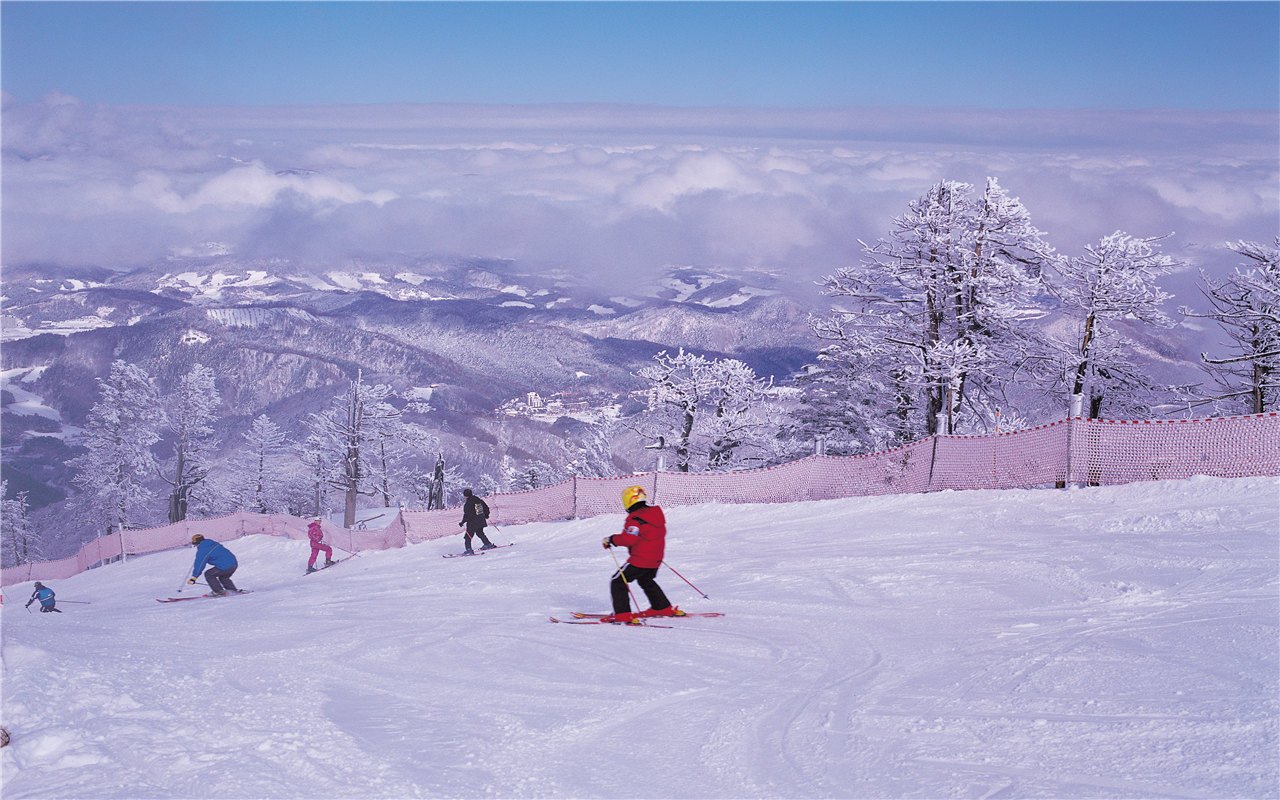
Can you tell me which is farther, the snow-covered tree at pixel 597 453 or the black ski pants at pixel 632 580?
the snow-covered tree at pixel 597 453

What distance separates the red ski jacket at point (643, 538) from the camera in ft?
39.9

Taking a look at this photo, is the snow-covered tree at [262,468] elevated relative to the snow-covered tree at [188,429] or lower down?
lower down

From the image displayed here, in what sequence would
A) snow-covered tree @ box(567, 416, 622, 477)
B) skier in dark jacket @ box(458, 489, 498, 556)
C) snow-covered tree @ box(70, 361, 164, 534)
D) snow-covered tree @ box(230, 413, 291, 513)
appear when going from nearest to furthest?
skier in dark jacket @ box(458, 489, 498, 556) < snow-covered tree @ box(70, 361, 164, 534) < snow-covered tree @ box(567, 416, 622, 477) < snow-covered tree @ box(230, 413, 291, 513)

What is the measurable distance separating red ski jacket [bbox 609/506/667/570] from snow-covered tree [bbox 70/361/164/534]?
55.0 m

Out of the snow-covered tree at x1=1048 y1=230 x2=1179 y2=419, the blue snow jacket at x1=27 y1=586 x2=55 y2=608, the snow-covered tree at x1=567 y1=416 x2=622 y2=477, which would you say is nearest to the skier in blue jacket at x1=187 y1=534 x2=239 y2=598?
the blue snow jacket at x1=27 y1=586 x2=55 y2=608

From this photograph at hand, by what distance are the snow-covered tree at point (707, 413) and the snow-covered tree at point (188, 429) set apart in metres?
A: 25.4

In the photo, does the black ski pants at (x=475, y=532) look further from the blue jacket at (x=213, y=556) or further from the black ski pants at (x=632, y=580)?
the black ski pants at (x=632, y=580)

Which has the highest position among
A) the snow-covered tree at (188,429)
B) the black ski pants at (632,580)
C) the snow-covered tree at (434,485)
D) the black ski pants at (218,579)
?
the black ski pants at (632,580)

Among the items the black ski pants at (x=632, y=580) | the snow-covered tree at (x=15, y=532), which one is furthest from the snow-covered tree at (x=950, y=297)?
the snow-covered tree at (x=15, y=532)

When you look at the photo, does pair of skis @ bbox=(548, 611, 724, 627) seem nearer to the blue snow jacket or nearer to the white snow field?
the white snow field

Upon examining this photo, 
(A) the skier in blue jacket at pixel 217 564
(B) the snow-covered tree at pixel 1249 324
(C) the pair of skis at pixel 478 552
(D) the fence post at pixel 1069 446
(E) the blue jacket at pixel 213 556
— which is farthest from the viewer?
(B) the snow-covered tree at pixel 1249 324

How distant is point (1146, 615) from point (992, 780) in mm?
4789

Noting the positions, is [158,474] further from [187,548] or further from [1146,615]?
[1146,615]

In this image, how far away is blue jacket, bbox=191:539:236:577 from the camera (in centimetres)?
2027
